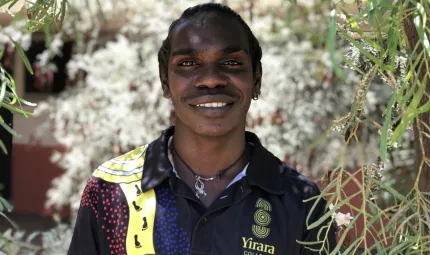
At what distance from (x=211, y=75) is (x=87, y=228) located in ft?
1.81

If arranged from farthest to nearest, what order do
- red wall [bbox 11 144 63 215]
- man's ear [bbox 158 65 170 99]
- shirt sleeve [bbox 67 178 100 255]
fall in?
red wall [bbox 11 144 63 215]
man's ear [bbox 158 65 170 99]
shirt sleeve [bbox 67 178 100 255]

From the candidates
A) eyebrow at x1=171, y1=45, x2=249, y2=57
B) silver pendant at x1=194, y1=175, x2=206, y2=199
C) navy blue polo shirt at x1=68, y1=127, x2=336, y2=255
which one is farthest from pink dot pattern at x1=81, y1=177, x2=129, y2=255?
eyebrow at x1=171, y1=45, x2=249, y2=57

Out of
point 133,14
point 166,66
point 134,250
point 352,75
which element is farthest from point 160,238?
point 133,14

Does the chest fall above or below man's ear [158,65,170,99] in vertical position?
below

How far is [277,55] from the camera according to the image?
470 cm

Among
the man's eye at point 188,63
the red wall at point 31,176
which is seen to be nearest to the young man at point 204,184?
the man's eye at point 188,63

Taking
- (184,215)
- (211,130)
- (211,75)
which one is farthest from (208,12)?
(184,215)

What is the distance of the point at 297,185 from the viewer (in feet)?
6.73

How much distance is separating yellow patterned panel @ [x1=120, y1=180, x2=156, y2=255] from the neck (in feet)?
0.51

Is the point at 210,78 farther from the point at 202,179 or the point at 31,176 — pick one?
the point at 31,176

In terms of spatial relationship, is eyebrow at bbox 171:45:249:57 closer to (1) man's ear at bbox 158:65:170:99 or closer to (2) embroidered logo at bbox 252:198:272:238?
(1) man's ear at bbox 158:65:170:99

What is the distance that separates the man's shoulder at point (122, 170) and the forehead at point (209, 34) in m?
0.36

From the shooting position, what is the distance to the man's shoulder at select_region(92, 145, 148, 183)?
2.01 metres

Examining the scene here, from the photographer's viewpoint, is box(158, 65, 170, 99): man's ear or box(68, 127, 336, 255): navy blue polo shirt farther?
box(158, 65, 170, 99): man's ear
